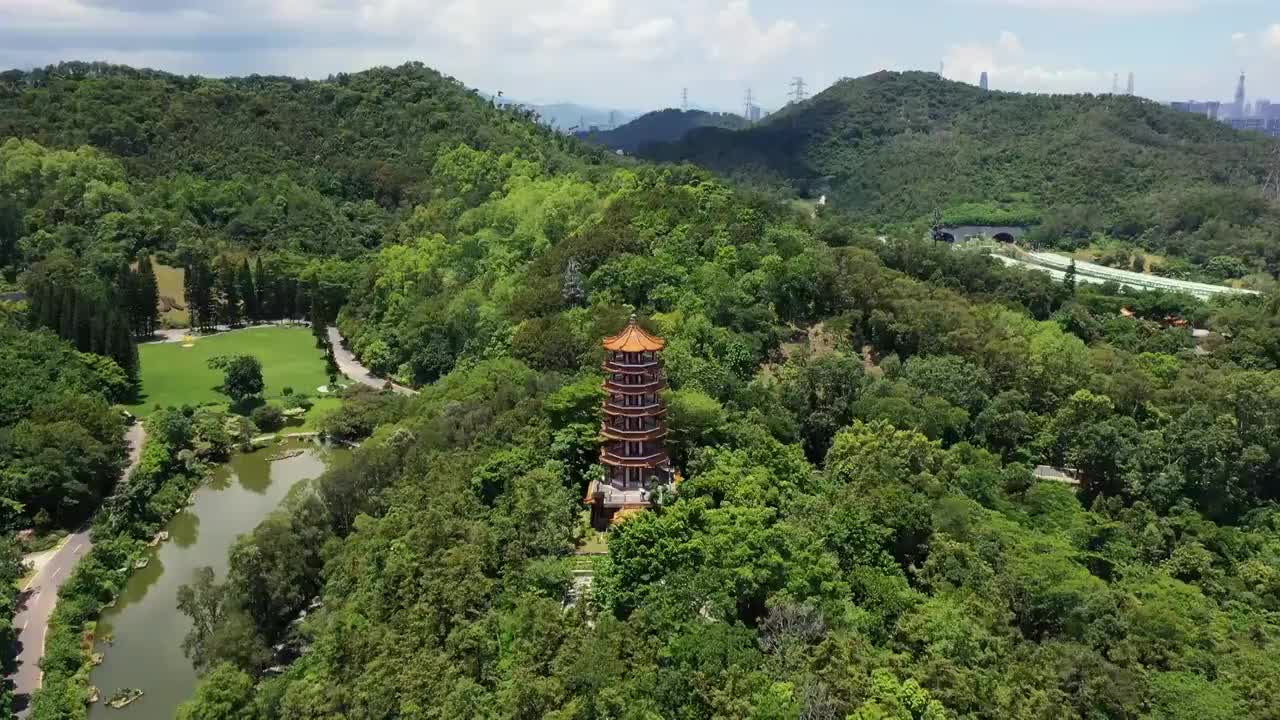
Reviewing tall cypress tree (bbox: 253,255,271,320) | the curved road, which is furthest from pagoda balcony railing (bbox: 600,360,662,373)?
tall cypress tree (bbox: 253,255,271,320)

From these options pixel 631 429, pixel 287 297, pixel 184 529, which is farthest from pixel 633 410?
pixel 287 297

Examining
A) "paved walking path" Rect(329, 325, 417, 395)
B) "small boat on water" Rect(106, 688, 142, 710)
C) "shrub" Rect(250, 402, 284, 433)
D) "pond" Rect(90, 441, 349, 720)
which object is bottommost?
"small boat on water" Rect(106, 688, 142, 710)

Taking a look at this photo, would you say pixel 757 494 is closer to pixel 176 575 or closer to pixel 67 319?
pixel 176 575

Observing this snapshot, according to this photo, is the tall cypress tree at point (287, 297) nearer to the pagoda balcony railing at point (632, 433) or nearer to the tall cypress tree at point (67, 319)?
Answer: the tall cypress tree at point (67, 319)

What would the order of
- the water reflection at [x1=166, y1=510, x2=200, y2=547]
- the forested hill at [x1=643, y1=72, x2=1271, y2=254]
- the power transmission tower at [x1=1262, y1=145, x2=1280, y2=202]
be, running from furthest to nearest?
the power transmission tower at [x1=1262, y1=145, x2=1280, y2=202]
the forested hill at [x1=643, y1=72, x2=1271, y2=254]
the water reflection at [x1=166, y1=510, x2=200, y2=547]

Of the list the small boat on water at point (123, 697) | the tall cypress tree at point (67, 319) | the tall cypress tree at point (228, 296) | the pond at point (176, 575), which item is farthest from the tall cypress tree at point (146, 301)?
the small boat on water at point (123, 697)

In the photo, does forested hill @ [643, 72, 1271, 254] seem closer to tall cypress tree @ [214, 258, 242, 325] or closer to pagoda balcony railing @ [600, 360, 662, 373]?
tall cypress tree @ [214, 258, 242, 325]
